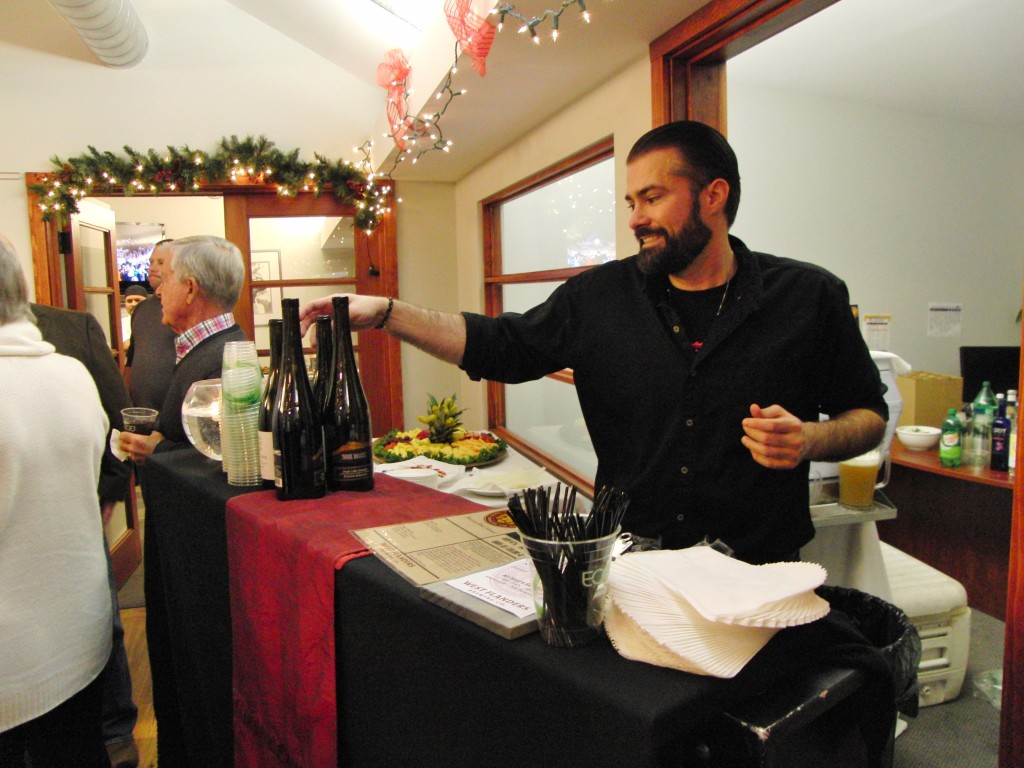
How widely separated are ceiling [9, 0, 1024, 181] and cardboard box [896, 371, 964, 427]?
1.63 metres

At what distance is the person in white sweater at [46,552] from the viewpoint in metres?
1.45

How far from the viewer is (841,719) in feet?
2.23

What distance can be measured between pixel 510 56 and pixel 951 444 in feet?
8.34

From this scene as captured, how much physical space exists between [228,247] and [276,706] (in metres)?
1.62

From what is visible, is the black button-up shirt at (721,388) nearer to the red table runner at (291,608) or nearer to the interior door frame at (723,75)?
the interior door frame at (723,75)

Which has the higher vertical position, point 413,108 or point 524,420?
point 413,108

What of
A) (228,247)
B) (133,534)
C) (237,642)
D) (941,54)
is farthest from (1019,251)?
(133,534)

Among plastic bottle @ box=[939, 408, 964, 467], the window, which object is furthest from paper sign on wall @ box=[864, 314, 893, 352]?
the window

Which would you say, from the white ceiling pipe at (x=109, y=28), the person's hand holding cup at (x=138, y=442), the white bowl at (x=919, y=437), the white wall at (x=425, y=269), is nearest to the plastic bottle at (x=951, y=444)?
the white bowl at (x=919, y=437)

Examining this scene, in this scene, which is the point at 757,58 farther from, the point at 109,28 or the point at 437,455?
the point at 109,28

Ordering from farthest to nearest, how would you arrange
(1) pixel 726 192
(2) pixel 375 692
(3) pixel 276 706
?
1. (1) pixel 726 192
2. (3) pixel 276 706
3. (2) pixel 375 692

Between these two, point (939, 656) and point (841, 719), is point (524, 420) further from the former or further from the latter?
point (841, 719)

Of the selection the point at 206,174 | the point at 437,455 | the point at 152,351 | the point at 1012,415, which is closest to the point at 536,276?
the point at 437,455

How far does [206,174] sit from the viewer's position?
4.12 metres
